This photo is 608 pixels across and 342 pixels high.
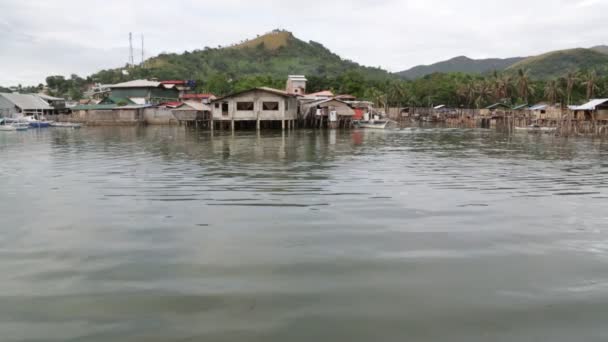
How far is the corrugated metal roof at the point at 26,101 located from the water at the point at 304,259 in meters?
48.3

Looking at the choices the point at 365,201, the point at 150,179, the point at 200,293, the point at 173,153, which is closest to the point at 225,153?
the point at 173,153

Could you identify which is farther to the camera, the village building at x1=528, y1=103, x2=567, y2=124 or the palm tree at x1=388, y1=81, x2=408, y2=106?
the palm tree at x1=388, y1=81, x2=408, y2=106

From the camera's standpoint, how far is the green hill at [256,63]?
87.6 meters

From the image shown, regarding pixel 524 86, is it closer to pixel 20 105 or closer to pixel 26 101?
pixel 20 105

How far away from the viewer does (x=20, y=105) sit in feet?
174

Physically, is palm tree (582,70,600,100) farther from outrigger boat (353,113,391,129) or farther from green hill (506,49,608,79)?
green hill (506,49,608,79)

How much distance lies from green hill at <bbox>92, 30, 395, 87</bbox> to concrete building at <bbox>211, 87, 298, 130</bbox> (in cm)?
4518

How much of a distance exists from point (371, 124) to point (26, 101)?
39.5 m

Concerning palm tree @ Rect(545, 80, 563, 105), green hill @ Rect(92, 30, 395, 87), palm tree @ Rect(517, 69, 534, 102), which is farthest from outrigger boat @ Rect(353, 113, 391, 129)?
green hill @ Rect(92, 30, 395, 87)

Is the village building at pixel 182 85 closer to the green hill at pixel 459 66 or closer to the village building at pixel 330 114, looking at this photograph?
the village building at pixel 330 114

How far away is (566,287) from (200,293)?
371 centimetres

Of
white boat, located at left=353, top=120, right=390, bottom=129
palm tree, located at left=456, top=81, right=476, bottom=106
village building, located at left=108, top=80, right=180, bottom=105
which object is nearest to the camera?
white boat, located at left=353, top=120, right=390, bottom=129

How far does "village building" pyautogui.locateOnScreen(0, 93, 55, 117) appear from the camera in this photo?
2082 inches

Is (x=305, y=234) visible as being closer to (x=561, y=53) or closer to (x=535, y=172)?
(x=535, y=172)
